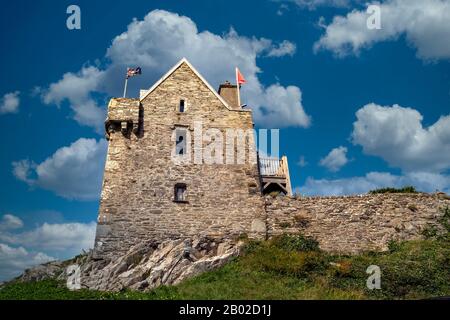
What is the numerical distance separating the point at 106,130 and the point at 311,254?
39.0 feet

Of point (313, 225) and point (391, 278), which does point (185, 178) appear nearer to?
point (313, 225)

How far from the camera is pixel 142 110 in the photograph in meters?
21.7

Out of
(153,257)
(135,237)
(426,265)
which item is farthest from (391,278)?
(135,237)

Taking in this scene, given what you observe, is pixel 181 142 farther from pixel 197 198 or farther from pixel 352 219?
pixel 352 219

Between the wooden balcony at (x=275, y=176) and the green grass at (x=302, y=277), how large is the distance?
871cm

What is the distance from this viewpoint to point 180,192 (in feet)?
68.6

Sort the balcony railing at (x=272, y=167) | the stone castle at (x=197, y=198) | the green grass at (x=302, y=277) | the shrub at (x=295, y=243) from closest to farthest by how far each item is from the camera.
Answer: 1. the green grass at (x=302, y=277)
2. the shrub at (x=295, y=243)
3. the stone castle at (x=197, y=198)
4. the balcony railing at (x=272, y=167)

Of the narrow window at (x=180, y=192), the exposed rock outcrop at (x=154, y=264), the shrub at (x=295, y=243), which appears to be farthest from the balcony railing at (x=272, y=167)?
the exposed rock outcrop at (x=154, y=264)

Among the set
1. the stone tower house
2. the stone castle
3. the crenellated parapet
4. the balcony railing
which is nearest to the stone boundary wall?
the stone castle

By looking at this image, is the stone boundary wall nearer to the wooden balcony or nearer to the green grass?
the green grass

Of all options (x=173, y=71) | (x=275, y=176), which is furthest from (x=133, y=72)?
(x=275, y=176)

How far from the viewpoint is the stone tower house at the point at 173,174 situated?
782 inches

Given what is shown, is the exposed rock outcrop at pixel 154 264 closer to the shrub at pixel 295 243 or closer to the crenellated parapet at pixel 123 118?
the shrub at pixel 295 243

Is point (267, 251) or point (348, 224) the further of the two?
point (348, 224)
